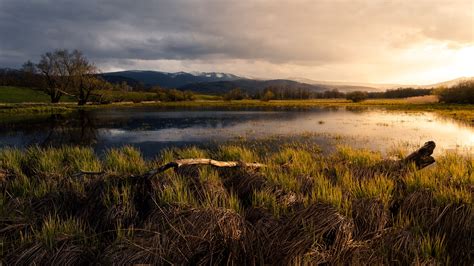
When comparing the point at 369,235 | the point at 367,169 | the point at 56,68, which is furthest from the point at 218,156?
the point at 56,68

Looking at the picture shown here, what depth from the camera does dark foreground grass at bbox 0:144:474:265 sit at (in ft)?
17.6

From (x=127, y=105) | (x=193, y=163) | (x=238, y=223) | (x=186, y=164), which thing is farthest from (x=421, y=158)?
(x=127, y=105)

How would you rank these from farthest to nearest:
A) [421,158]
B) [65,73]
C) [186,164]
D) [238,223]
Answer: [65,73], [421,158], [186,164], [238,223]

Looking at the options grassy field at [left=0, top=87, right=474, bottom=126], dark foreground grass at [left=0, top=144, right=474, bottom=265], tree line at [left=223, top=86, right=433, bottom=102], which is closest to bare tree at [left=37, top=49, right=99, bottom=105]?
grassy field at [left=0, top=87, right=474, bottom=126]

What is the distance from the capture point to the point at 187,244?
5.36 meters

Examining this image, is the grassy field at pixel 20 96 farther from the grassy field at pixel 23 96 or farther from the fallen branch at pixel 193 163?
the fallen branch at pixel 193 163

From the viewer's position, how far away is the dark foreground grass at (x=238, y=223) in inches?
211

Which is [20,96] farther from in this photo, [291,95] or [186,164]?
[291,95]

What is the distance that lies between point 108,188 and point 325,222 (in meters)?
5.77

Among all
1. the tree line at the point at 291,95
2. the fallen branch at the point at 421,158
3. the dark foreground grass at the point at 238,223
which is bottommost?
the dark foreground grass at the point at 238,223

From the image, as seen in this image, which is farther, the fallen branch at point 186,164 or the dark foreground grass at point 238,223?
the fallen branch at point 186,164

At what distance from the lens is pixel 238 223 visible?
20.3 feet

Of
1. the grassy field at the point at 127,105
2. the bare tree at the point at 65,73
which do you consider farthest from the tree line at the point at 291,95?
the bare tree at the point at 65,73

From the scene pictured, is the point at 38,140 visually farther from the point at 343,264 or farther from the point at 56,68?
the point at 56,68
